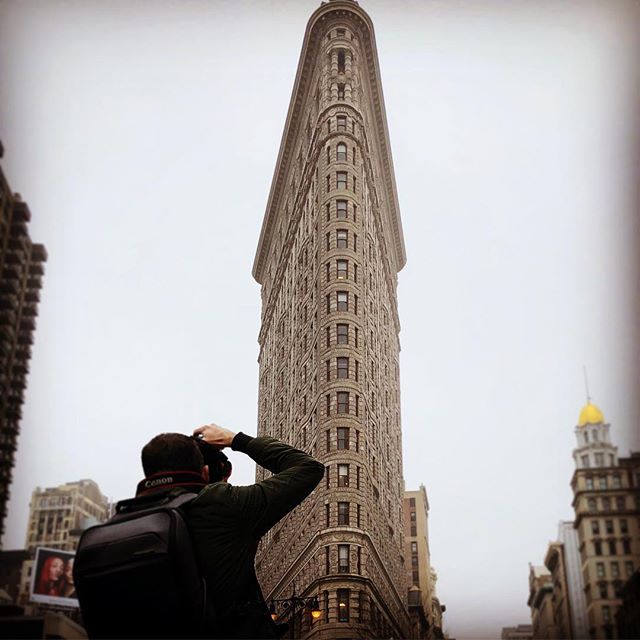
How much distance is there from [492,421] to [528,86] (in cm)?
466

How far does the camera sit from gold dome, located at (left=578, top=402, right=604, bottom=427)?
29.1 feet

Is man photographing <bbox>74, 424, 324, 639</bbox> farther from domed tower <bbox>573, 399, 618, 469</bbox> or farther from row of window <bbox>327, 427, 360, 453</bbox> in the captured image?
row of window <bbox>327, 427, 360, 453</bbox>

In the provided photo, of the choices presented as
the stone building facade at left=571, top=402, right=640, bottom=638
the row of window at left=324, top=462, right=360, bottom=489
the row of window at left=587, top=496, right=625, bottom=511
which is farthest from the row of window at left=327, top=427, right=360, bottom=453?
the row of window at left=587, top=496, right=625, bottom=511

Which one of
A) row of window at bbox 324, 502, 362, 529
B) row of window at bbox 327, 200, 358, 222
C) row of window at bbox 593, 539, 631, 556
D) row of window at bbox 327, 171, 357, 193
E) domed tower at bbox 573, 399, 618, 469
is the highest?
row of window at bbox 327, 171, 357, 193

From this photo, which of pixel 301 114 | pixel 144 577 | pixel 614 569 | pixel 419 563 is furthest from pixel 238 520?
pixel 301 114

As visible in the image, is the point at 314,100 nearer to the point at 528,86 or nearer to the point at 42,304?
the point at 528,86

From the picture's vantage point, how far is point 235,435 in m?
3.32

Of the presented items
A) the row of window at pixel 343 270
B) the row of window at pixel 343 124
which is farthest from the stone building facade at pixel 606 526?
the row of window at pixel 343 124

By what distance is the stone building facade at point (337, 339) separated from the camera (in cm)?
1062

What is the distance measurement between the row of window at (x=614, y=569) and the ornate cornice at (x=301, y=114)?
211 inches

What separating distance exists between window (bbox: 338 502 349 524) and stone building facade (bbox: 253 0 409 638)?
16mm

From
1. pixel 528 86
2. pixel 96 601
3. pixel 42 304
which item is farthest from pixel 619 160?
pixel 96 601

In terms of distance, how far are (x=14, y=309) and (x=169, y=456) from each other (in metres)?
7.24

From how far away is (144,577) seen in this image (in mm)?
2707
